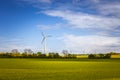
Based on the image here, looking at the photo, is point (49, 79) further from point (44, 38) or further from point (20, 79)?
point (44, 38)

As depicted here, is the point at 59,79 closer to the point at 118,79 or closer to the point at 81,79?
the point at 81,79

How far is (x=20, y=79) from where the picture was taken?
26094mm

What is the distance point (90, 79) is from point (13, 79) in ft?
25.4

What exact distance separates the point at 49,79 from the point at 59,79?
1.01 m

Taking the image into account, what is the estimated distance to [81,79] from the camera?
1057 inches

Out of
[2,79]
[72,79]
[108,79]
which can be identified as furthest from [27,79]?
[108,79]

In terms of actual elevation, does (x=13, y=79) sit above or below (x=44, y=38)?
below

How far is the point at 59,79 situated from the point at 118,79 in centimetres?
620

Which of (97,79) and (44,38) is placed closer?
(97,79)

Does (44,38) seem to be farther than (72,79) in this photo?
Yes

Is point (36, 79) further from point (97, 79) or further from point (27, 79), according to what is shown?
point (97, 79)

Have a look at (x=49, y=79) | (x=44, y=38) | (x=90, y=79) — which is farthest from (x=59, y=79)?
(x=44, y=38)

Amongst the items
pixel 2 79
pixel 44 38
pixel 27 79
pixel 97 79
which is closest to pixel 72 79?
pixel 97 79

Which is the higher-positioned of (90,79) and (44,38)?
(44,38)
